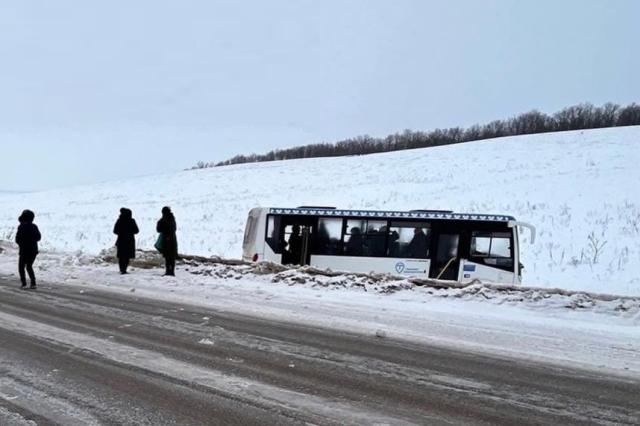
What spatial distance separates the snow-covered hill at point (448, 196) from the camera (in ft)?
81.7

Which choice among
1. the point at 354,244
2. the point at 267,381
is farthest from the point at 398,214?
the point at 267,381

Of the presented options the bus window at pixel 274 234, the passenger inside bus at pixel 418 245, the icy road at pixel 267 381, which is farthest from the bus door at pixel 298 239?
the icy road at pixel 267 381

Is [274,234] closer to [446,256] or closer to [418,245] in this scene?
[418,245]

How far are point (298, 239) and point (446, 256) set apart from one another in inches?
187

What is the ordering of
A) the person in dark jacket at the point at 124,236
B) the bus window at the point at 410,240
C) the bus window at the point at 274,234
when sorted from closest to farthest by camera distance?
1. the person in dark jacket at the point at 124,236
2. the bus window at the point at 410,240
3. the bus window at the point at 274,234

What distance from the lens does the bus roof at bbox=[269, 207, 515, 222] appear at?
17516 millimetres

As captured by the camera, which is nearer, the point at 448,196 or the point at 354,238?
the point at 354,238

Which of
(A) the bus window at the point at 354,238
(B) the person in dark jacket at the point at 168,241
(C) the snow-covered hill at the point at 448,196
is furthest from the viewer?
(C) the snow-covered hill at the point at 448,196

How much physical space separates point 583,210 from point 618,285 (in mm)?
14687

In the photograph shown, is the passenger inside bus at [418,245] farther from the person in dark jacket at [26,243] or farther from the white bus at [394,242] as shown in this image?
the person in dark jacket at [26,243]

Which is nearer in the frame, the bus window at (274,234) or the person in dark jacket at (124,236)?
the person in dark jacket at (124,236)

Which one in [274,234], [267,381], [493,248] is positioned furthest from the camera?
[274,234]

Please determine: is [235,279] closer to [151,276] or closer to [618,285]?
[151,276]

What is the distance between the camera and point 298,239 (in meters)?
19.4
